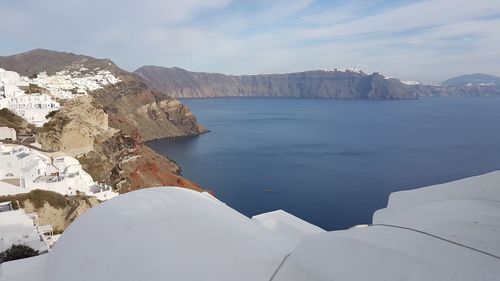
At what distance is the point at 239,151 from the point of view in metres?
58.9

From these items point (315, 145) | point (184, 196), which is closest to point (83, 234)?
point (184, 196)

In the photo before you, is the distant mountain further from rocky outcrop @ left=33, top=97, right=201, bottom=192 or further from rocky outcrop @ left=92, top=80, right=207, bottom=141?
rocky outcrop @ left=33, top=97, right=201, bottom=192

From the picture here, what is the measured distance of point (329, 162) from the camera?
5078 cm

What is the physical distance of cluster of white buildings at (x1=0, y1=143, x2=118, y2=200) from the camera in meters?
19.4

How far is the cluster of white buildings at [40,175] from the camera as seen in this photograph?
19375 mm

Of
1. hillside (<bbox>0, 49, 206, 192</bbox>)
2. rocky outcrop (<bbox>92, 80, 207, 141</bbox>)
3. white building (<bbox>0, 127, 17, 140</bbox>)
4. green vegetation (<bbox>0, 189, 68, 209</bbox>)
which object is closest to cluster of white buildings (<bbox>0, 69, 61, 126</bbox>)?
hillside (<bbox>0, 49, 206, 192</bbox>)

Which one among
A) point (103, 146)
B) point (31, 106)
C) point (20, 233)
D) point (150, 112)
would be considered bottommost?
point (20, 233)

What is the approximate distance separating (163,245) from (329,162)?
45.4m

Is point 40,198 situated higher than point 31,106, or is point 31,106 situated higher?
point 31,106

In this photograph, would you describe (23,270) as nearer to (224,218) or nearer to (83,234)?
(83,234)

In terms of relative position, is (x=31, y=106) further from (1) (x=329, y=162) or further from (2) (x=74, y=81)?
(1) (x=329, y=162)

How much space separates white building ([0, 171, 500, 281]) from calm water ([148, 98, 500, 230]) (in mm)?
23916

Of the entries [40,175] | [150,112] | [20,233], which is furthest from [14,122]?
[150,112]

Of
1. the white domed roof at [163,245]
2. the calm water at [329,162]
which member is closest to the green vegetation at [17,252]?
the white domed roof at [163,245]
